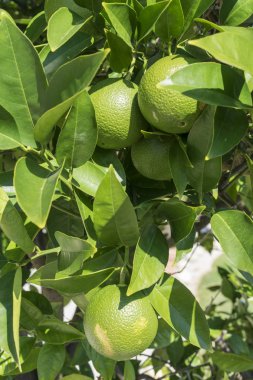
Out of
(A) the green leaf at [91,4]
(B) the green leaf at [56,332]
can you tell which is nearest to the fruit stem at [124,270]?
(B) the green leaf at [56,332]

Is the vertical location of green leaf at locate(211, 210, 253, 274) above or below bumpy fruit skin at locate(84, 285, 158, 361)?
above

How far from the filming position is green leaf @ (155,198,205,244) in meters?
0.71

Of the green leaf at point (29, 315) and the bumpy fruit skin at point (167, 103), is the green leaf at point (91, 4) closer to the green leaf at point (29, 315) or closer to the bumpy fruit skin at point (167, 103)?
the bumpy fruit skin at point (167, 103)

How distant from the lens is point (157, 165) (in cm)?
75

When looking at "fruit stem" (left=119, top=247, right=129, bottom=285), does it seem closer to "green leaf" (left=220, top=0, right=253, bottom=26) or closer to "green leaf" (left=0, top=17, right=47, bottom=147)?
"green leaf" (left=0, top=17, right=47, bottom=147)

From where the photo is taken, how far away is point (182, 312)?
77cm

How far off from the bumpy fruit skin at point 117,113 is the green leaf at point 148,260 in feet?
0.42

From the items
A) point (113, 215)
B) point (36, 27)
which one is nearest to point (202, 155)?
point (113, 215)

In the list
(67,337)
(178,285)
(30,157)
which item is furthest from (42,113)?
(67,337)

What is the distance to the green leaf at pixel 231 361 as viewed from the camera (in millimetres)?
1124

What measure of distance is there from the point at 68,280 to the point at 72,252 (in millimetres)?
38

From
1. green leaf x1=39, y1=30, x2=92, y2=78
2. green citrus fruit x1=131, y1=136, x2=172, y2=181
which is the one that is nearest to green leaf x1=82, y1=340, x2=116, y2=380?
green citrus fruit x1=131, y1=136, x2=172, y2=181

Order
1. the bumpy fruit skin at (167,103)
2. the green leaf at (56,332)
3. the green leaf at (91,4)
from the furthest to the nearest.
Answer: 1. the green leaf at (56,332)
2. the green leaf at (91,4)
3. the bumpy fruit skin at (167,103)

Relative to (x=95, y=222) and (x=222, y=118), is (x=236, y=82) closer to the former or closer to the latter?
(x=222, y=118)
